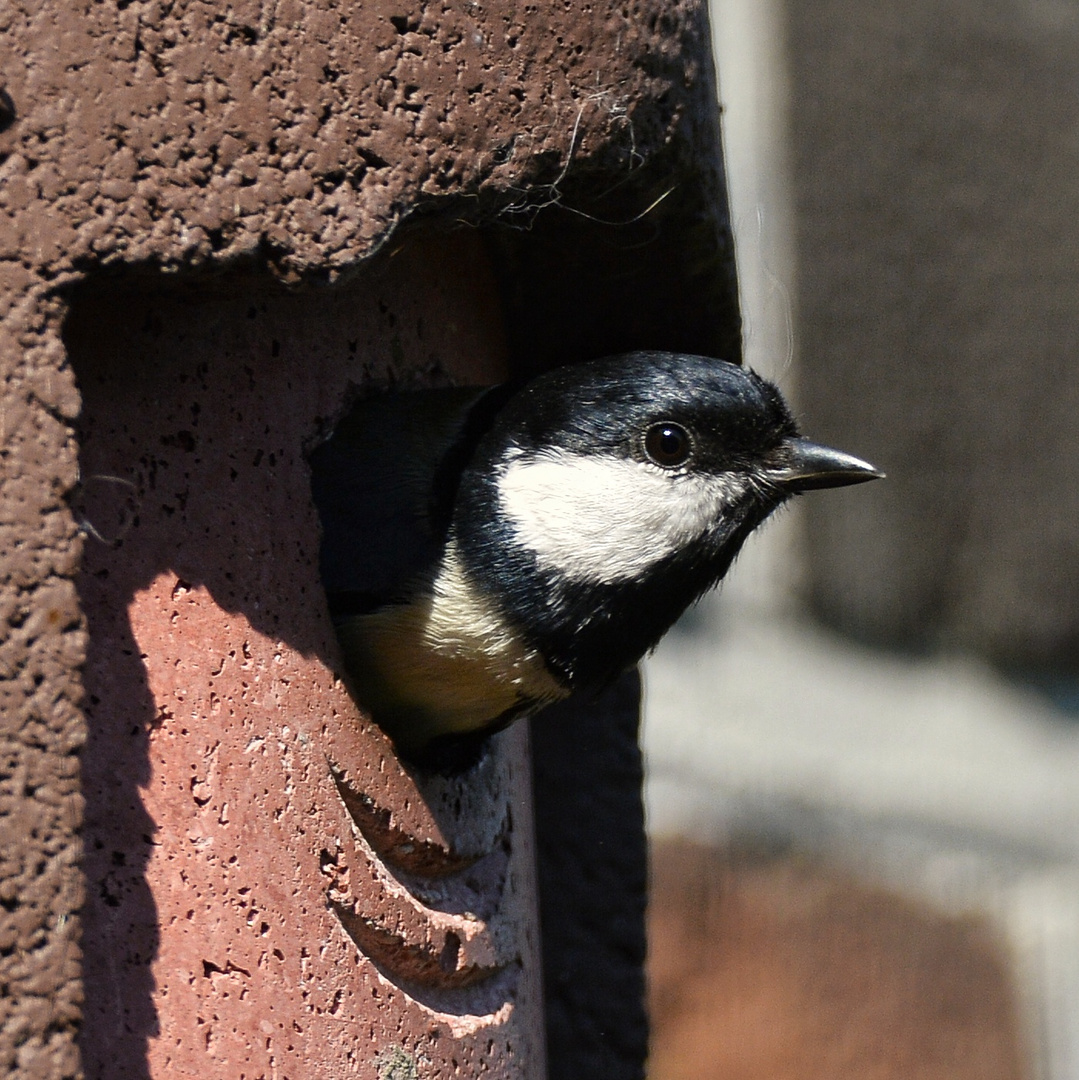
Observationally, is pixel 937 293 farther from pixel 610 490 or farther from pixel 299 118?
pixel 299 118

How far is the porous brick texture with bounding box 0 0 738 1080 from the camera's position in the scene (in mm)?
565

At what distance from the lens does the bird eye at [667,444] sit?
37.3 inches

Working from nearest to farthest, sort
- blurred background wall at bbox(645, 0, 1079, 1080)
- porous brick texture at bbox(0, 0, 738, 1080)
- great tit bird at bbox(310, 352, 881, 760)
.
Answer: porous brick texture at bbox(0, 0, 738, 1080), great tit bird at bbox(310, 352, 881, 760), blurred background wall at bbox(645, 0, 1079, 1080)

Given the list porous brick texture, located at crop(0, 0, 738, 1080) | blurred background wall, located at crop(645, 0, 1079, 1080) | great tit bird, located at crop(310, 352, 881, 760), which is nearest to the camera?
porous brick texture, located at crop(0, 0, 738, 1080)

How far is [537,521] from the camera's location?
935mm

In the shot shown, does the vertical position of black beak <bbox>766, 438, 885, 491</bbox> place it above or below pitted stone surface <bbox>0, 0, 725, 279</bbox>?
below

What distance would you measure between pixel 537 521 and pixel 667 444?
91 mm

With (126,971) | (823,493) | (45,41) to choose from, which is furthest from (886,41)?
(126,971)

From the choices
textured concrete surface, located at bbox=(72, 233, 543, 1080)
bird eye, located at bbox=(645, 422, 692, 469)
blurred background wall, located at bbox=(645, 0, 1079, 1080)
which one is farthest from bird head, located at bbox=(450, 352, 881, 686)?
blurred background wall, located at bbox=(645, 0, 1079, 1080)

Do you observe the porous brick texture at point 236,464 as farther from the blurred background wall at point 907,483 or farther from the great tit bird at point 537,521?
the blurred background wall at point 907,483

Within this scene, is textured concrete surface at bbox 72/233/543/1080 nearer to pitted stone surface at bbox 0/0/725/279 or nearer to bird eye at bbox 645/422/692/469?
pitted stone surface at bbox 0/0/725/279

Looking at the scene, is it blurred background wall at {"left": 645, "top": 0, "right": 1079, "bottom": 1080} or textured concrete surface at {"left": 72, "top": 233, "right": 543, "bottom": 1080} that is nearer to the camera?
textured concrete surface at {"left": 72, "top": 233, "right": 543, "bottom": 1080}

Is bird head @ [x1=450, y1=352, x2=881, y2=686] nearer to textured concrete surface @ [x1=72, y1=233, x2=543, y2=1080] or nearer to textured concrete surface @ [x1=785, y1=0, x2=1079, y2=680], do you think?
textured concrete surface @ [x1=72, y1=233, x2=543, y2=1080]

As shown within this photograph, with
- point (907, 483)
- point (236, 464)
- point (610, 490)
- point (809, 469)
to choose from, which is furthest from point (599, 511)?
point (907, 483)
